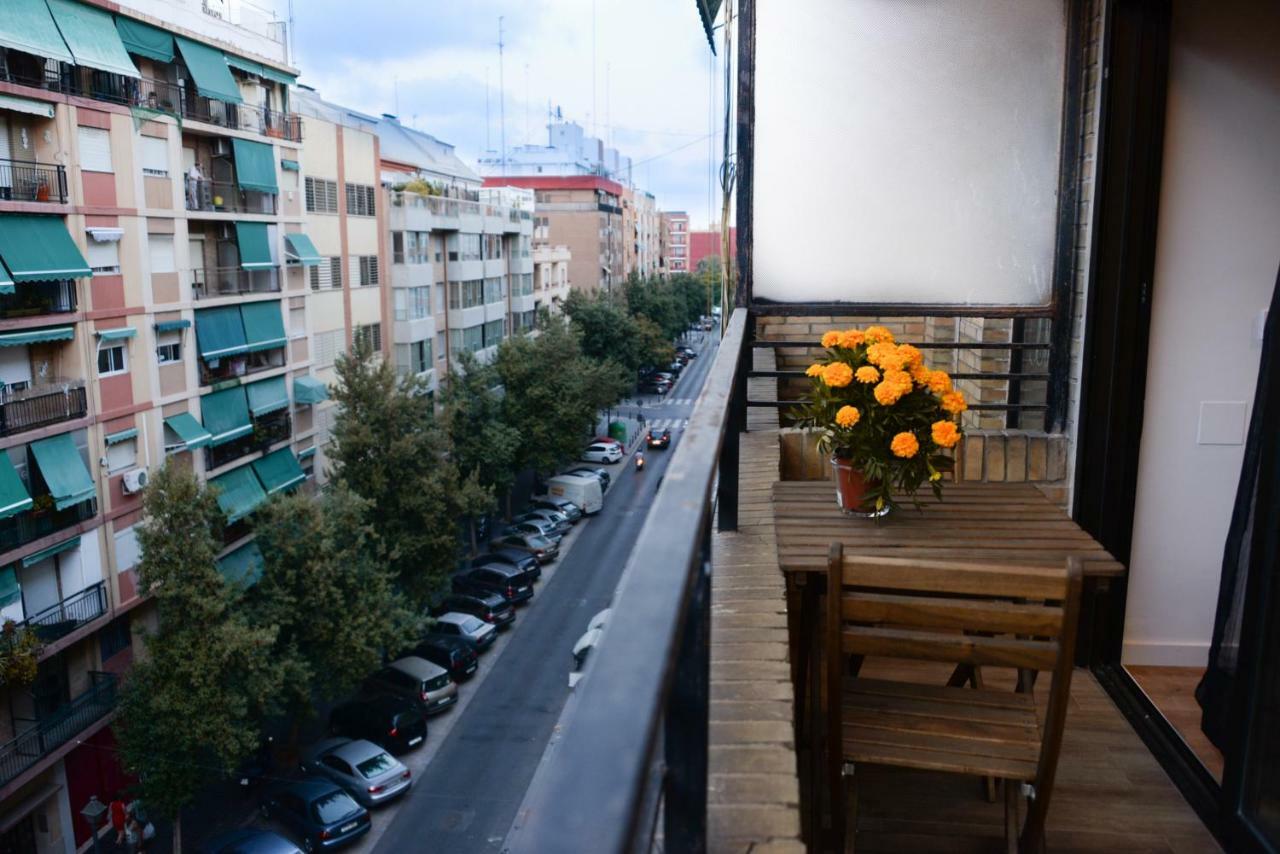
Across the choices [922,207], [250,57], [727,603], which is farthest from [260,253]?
[727,603]

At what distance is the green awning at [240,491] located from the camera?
59.2ft

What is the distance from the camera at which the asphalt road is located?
1366cm

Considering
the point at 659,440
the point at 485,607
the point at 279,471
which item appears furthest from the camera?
the point at 659,440

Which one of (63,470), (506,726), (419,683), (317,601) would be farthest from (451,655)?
(63,470)

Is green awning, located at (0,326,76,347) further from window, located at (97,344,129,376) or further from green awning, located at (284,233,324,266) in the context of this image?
green awning, located at (284,233,324,266)

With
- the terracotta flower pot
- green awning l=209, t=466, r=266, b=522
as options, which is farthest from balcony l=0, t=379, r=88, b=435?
the terracotta flower pot

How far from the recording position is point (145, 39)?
54.3 ft

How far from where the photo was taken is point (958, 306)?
4.46 meters

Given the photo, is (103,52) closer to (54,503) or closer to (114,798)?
(54,503)

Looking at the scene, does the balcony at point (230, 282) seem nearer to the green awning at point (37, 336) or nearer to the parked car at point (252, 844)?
the green awning at point (37, 336)

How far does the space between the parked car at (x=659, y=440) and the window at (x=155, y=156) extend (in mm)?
22648

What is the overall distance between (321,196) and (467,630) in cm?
1040

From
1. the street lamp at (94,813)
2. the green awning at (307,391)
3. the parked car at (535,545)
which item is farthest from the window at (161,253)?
the parked car at (535,545)

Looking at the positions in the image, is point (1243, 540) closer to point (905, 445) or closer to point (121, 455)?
point (905, 445)
